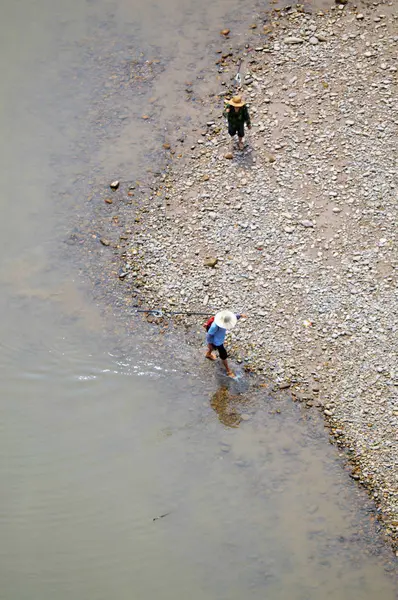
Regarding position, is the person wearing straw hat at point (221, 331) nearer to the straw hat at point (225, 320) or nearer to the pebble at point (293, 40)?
the straw hat at point (225, 320)

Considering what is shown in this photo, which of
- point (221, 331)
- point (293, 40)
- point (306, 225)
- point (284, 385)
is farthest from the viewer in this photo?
point (293, 40)

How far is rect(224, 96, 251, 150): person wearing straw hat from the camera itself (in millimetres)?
10930

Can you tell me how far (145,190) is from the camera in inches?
454

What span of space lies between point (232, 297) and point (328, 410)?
2355 mm

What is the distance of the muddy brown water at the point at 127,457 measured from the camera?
367 inches

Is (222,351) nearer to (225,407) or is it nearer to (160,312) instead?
(225,407)

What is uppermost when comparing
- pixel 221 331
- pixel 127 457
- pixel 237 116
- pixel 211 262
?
pixel 237 116

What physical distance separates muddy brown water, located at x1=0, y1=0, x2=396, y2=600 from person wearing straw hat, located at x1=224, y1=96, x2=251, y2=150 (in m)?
1.51

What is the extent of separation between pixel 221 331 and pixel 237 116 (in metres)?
3.92

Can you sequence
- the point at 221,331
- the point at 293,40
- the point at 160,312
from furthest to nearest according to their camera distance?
the point at 293,40 → the point at 160,312 → the point at 221,331

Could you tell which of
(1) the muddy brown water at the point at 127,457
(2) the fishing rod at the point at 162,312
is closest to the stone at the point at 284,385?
(1) the muddy brown water at the point at 127,457

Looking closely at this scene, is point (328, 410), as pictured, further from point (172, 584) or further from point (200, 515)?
point (172, 584)

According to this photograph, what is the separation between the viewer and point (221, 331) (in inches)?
375

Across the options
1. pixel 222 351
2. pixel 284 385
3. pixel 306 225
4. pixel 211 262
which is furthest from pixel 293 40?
pixel 284 385
